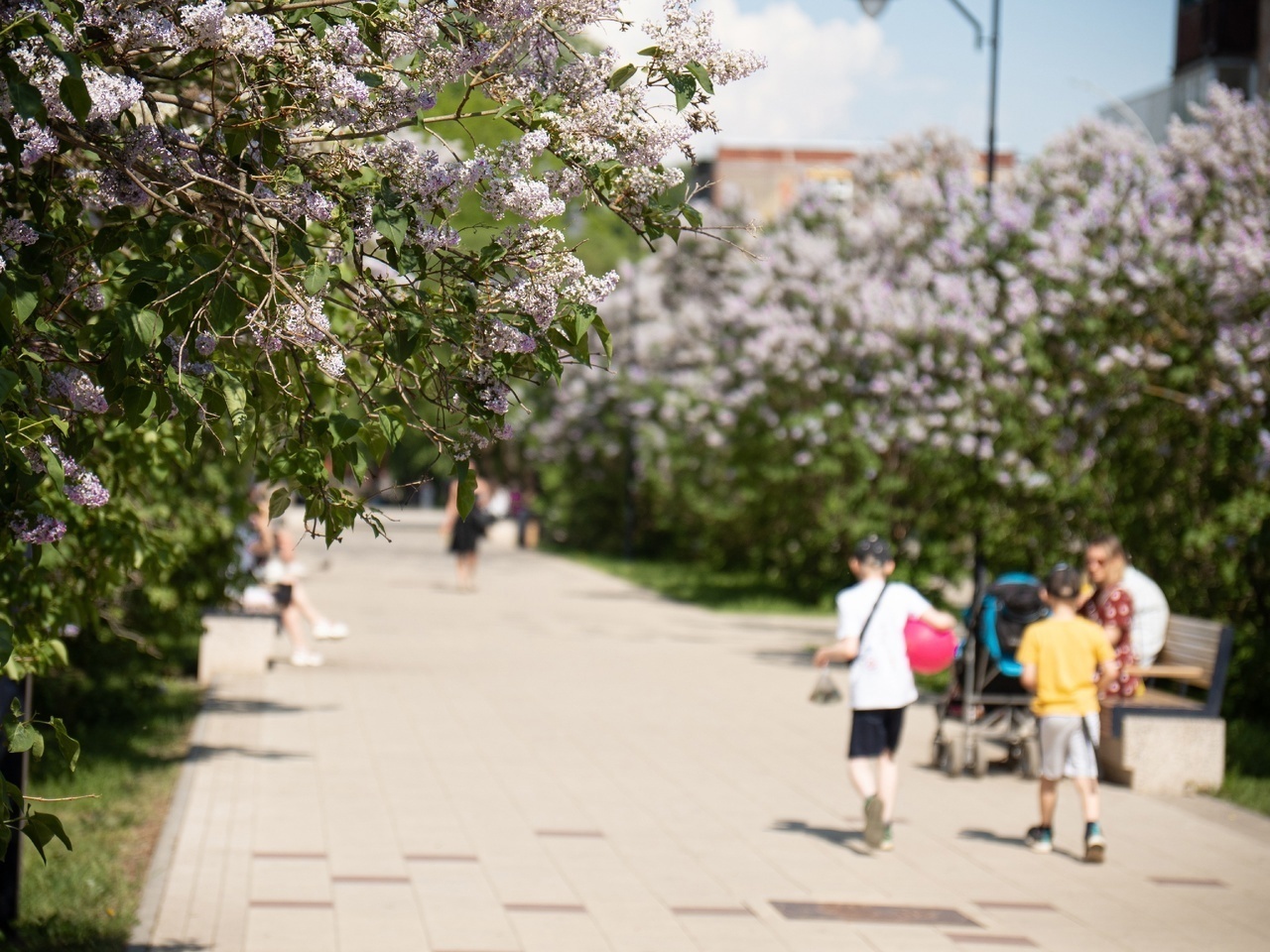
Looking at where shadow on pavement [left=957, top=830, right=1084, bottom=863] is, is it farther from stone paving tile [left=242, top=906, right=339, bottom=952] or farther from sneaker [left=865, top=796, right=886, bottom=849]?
stone paving tile [left=242, top=906, right=339, bottom=952]

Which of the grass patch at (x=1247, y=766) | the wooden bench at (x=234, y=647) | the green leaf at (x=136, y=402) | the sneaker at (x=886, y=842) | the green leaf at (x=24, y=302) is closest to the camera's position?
the green leaf at (x=24, y=302)

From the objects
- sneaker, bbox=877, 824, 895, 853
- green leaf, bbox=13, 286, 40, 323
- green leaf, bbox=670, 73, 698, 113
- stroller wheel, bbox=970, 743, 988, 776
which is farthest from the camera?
stroller wheel, bbox=970, 743, 988, 776

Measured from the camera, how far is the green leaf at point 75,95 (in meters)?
3.14

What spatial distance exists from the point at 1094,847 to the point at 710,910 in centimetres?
229

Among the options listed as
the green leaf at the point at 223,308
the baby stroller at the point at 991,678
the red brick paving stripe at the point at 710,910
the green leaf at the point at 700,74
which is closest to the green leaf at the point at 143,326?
the green leaf at the point at 223,308

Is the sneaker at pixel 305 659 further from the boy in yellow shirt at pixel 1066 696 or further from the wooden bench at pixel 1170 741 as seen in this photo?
the boy in yellow shirt at pixel 1066 696

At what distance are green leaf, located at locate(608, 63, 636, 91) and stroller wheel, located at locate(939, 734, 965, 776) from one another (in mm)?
8087

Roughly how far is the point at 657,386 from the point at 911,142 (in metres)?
12.9

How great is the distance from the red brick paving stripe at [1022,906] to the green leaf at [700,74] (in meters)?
4.92

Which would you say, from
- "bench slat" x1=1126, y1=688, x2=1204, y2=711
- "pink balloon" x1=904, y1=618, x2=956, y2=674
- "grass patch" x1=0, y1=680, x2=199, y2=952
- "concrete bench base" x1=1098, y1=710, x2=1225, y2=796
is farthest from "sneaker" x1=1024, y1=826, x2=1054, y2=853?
"grass patch" x1=0, y1=680, x2=199, y2=952

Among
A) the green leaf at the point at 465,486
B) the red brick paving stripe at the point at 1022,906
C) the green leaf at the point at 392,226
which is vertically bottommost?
the red brick paving stripe at the point at 1022,906

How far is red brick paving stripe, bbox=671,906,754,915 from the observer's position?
23.7 ft

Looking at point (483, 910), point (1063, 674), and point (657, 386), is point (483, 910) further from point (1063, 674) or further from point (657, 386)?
point (657, 386)

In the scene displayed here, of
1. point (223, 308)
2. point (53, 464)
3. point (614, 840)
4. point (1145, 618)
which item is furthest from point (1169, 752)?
point (53, 464)
